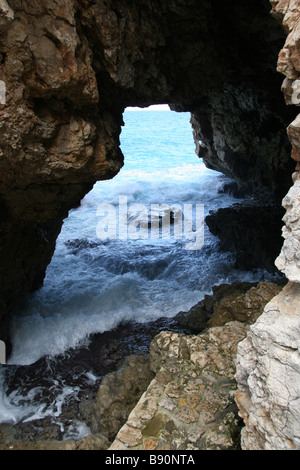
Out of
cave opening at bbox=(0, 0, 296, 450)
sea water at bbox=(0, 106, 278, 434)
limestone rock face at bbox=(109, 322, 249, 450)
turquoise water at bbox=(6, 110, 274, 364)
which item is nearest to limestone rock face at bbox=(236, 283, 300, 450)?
limestone rock face at bbox=(109, 322, 249, 450)

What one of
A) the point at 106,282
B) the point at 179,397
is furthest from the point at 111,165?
the point at 106,282

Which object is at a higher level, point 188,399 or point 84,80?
point 84,80

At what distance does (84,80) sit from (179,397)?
4.38m

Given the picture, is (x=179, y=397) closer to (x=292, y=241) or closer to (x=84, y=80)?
(x=292, y=241)

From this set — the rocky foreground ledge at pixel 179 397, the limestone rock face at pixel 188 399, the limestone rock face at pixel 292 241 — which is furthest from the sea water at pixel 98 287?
the limestone rock face at pixel 292 241

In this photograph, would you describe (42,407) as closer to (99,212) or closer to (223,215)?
(223,215)

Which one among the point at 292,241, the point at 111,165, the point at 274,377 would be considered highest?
the point at 111,165

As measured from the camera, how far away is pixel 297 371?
280cm

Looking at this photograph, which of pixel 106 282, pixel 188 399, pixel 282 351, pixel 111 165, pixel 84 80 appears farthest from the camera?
pixel 106 282

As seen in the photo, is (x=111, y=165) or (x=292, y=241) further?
(x=111, y=165)

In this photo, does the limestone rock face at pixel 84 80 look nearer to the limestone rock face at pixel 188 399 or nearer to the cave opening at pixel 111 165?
the cave opening at pixel 111 165

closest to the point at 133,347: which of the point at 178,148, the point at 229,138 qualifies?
the point at 229,138

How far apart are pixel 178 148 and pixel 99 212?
66.2ft

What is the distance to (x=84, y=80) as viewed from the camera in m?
5.04
